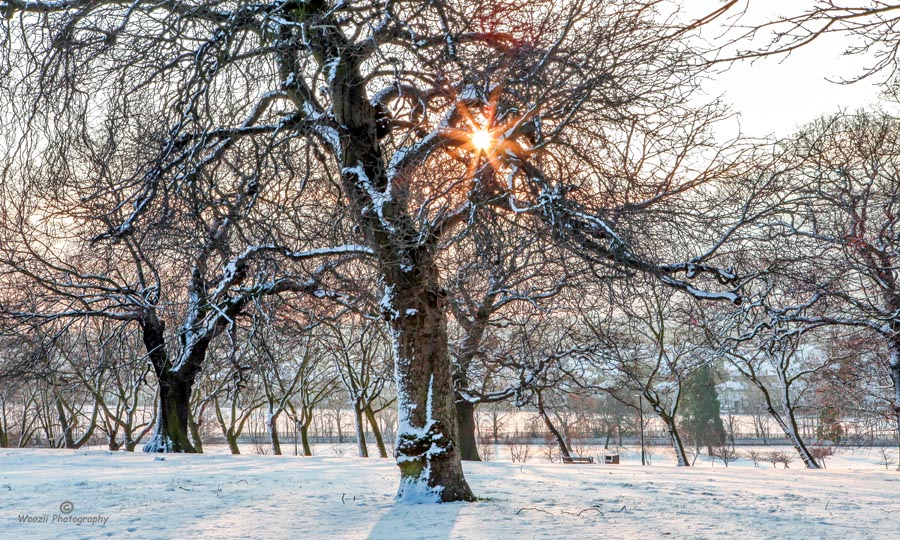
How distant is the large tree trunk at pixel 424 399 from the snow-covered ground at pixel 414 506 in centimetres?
33

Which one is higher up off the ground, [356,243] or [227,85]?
[227,85]

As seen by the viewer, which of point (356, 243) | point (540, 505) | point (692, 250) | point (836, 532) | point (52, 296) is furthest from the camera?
point (52, 296)

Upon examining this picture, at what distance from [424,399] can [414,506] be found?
1.07 m

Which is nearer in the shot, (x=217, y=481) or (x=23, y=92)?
(x=23, y=92)

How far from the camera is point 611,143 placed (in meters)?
7.09

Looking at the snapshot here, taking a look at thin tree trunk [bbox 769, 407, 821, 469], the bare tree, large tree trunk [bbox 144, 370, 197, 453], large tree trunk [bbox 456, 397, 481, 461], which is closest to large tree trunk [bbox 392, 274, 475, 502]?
the bare tree

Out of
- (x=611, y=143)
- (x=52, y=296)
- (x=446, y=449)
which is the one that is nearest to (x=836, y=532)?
(x=446, y=449)

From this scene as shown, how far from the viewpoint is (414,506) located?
659 cm

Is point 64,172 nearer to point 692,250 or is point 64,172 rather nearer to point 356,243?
point 356,243

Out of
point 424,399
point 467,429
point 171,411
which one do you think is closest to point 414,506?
point 424,399

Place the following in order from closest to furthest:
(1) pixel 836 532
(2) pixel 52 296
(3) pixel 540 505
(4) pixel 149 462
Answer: (1) pixel 836 532
(3) pixel 540 505
(4) pixel 149 462
(2) pixel 52 296

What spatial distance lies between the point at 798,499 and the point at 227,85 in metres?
7.39

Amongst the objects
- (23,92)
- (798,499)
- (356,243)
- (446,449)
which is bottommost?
(798,499)

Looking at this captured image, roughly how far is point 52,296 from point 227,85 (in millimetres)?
10917
